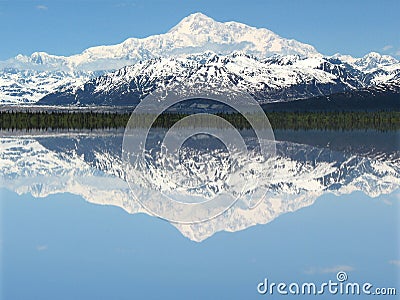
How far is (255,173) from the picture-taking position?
41.0m

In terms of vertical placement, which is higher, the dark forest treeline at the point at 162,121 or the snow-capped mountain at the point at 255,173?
the dark forest treeline at the point at 162,121

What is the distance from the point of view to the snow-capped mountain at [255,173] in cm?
2502

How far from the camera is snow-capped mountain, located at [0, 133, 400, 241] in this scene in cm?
2502

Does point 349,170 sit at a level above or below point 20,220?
above

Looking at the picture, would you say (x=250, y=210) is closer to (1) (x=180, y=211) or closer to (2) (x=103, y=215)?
(1) (x=180, y=211)

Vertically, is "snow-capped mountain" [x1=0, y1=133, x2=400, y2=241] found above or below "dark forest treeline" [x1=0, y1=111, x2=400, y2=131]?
below

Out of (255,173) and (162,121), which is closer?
(255,173)

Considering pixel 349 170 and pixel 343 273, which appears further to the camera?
pixel 349 170

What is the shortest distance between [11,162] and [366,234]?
3470 centimetres

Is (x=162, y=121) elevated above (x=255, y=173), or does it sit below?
above

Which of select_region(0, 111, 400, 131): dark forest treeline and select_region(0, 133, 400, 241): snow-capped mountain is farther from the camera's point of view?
select_region(0, 111, 400, 131): dark forest treeline

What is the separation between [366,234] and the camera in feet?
72.0

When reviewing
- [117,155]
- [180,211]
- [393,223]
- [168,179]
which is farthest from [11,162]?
[393,223]

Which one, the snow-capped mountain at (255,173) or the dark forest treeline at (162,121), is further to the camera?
the dark forest treeline at (162,121)
